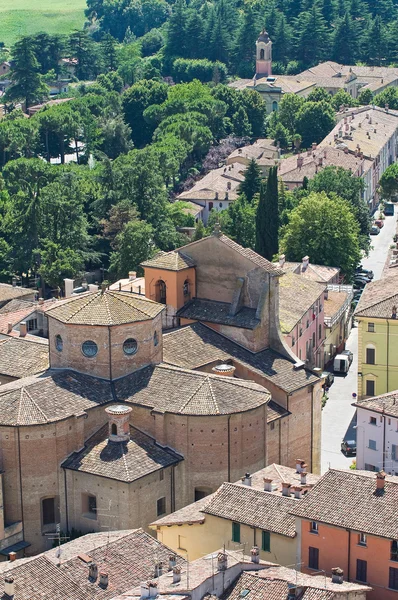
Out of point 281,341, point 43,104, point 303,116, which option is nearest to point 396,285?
point 281,341

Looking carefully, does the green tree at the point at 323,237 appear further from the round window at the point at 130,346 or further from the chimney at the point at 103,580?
the chimney at the point at 103,580

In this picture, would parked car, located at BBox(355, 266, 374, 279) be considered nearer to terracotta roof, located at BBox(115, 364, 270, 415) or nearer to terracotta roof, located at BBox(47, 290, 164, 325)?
terracotta roof, located at BBox(47, 290, 164, 325)

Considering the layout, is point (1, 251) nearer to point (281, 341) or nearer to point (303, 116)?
point (281, 341)

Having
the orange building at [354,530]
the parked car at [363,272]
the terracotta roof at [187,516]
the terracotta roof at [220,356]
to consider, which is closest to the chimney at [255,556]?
the orange building at [354,530]

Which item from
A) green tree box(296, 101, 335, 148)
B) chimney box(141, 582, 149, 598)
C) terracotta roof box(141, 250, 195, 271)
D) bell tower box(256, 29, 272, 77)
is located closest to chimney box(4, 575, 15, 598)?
chimney box(141, 582, 149, 598)

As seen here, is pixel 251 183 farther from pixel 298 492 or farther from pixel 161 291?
pixel 298 492
